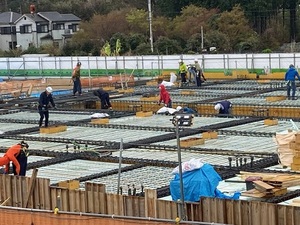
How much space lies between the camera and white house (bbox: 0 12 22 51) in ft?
241

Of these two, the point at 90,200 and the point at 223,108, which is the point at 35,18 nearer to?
the point at 223,108

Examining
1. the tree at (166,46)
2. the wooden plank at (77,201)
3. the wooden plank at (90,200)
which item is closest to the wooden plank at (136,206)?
the wooden plank at (90,200)

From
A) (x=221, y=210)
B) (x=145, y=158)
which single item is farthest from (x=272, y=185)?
(x=145, y=158)

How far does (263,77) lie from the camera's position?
3847 cm

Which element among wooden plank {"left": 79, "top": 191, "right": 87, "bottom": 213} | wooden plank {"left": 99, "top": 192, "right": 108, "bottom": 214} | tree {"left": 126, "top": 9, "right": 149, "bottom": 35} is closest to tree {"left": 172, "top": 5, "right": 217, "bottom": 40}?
tree {"left": 126, "top": 9, "right": 149, "bottom": 35}

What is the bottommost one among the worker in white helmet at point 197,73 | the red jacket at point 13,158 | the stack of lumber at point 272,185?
the stack of lumber at point 272,185

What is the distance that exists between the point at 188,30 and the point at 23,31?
19.1 meters

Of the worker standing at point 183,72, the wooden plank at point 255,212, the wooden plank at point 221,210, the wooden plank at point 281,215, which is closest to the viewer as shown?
the wooden plank at point 281,215

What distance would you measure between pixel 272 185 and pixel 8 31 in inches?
2451

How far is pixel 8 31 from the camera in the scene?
244ft

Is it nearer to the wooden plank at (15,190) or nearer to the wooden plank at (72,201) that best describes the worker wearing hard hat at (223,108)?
the wooden plank at (15,190)

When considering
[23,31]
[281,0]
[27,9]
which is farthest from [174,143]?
[27,9]

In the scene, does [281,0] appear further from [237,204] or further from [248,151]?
[237,204]

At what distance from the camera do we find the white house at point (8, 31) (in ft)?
241
